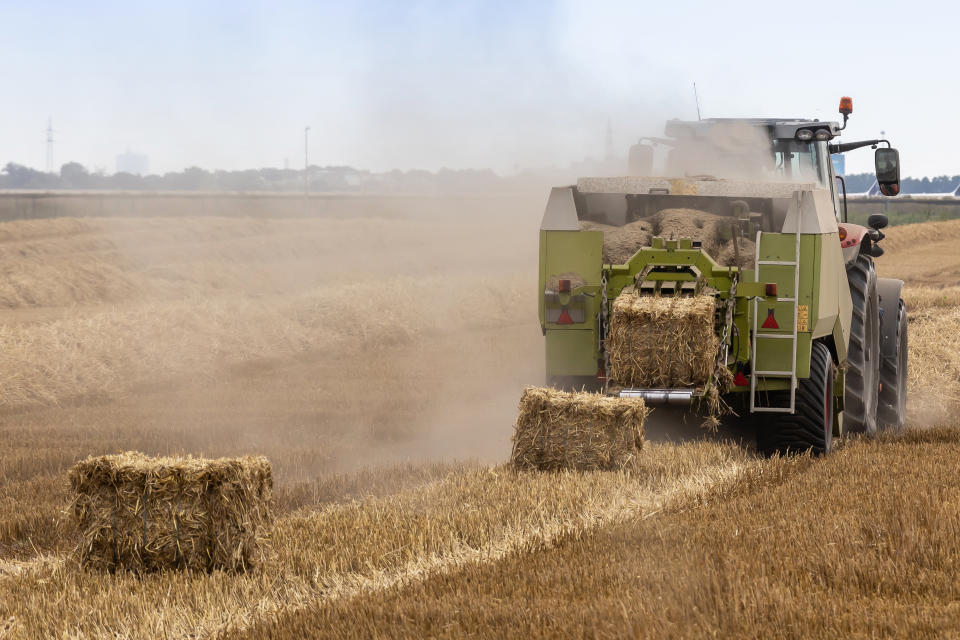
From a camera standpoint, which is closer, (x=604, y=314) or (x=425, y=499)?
(x=425, y=499)

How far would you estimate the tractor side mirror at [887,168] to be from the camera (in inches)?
Answer: 431

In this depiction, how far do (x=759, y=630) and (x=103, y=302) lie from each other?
23675 mm

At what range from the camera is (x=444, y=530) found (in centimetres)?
700

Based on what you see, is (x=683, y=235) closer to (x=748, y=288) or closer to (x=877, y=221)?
(x=748, y=288)

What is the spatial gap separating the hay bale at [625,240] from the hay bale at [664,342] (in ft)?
3.70

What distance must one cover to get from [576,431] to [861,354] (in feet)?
11.5

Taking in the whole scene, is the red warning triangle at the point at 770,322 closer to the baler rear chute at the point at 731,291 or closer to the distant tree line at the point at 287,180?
the baler rear chute at the point at 731,291

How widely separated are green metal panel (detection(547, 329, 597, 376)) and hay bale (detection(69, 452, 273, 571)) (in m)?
3.88

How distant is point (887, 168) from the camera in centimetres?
1096

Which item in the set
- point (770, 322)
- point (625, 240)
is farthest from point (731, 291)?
point (625, 240)

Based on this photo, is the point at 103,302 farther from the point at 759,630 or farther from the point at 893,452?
the point at 759,630

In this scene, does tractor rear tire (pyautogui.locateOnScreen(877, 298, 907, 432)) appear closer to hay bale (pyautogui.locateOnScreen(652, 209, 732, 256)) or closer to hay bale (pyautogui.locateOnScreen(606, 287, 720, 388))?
hay bale (pyautogui.locateOnScreen(652, 209, 732, 256))

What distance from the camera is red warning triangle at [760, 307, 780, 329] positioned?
927cm

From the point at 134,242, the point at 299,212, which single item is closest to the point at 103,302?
the point at 134,242
